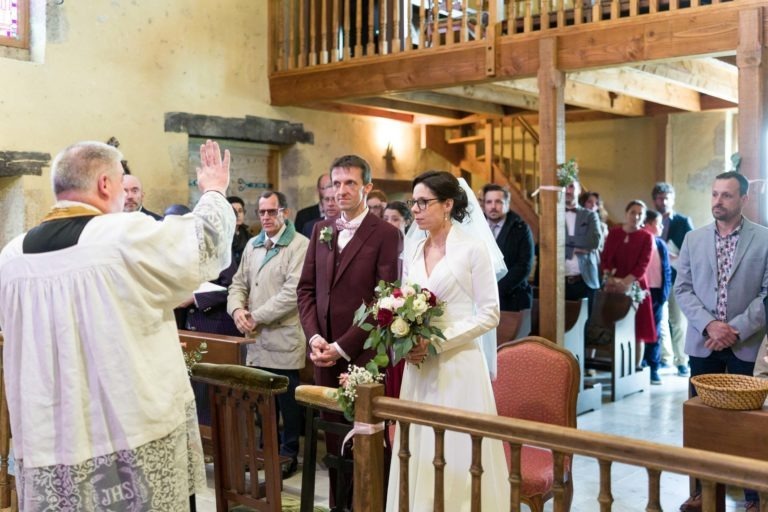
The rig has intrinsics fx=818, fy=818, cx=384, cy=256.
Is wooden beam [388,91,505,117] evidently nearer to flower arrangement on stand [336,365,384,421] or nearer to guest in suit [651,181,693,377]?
guest in suit [651,181,693,377]

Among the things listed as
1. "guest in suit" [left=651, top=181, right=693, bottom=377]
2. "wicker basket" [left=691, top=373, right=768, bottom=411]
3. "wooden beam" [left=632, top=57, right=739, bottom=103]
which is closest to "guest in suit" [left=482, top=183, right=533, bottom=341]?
"wooden beam" [left=632, top=57, right=739, bottom=103]

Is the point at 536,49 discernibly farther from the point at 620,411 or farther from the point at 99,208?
the point at 99,208

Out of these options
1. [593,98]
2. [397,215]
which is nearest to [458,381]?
[397,215]

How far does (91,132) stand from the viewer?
651cm

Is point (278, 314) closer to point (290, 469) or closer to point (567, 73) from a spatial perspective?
point (290, 469)

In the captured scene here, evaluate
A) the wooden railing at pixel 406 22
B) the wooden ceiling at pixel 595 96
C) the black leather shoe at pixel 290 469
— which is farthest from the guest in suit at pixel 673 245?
the black leather shoe at pixel 290 469

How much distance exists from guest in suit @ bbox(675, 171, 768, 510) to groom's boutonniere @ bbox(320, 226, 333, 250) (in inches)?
72.1

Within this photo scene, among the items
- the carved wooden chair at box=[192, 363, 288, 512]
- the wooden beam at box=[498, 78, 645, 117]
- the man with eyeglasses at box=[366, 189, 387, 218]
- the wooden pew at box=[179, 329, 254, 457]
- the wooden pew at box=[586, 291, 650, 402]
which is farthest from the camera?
the wooden beam at box=[498, 78, 645, 117]

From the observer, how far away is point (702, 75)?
7.92m

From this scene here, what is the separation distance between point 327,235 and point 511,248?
2367 mm

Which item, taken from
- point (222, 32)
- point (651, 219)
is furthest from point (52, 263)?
point (651, 219)

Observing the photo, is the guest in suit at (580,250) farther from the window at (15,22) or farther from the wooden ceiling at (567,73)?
the window at (15,22)

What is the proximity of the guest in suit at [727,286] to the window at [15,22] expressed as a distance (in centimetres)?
498

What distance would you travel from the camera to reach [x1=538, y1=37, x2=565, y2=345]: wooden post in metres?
5.79
